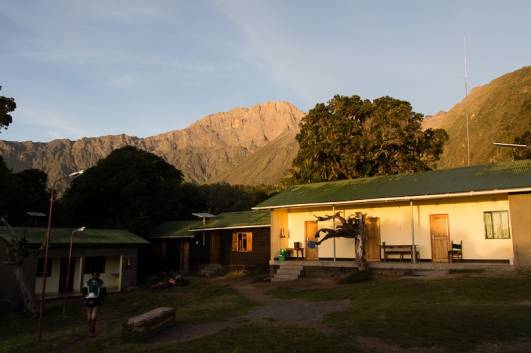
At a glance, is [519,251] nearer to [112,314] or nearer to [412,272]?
[412,272]

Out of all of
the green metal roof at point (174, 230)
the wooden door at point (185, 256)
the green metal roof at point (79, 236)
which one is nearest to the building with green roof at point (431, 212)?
the green metal roof at point (79, 236)

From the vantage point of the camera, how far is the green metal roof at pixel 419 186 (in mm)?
18859

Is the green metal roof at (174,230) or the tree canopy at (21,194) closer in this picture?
the green metal roof at (174,230)

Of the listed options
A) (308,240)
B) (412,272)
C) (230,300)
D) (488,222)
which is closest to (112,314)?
(230,300)

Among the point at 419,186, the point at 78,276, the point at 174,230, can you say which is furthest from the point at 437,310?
the point at 174,230

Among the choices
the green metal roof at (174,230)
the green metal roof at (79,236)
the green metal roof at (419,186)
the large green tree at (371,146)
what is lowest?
the green metal roof at (79,236)

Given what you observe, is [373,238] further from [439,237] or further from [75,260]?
[75,260]

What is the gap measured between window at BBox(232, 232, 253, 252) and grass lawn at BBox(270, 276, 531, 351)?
1063cm

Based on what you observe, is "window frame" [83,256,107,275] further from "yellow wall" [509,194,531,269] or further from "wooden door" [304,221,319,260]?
"yellow wall" [509,194,531,269]

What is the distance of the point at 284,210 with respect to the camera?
2664 centimetres

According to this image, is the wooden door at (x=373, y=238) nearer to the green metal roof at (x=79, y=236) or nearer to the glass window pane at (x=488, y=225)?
the glass window pane at (x=488, y=225)

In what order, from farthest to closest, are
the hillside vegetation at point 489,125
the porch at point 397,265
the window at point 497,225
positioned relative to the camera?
the hillside vegetation at point 489,125 < the window at point 497,225 < the porch at point 397,265

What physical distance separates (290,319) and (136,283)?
61.0 feet

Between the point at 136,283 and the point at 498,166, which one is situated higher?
the point at 498,166
